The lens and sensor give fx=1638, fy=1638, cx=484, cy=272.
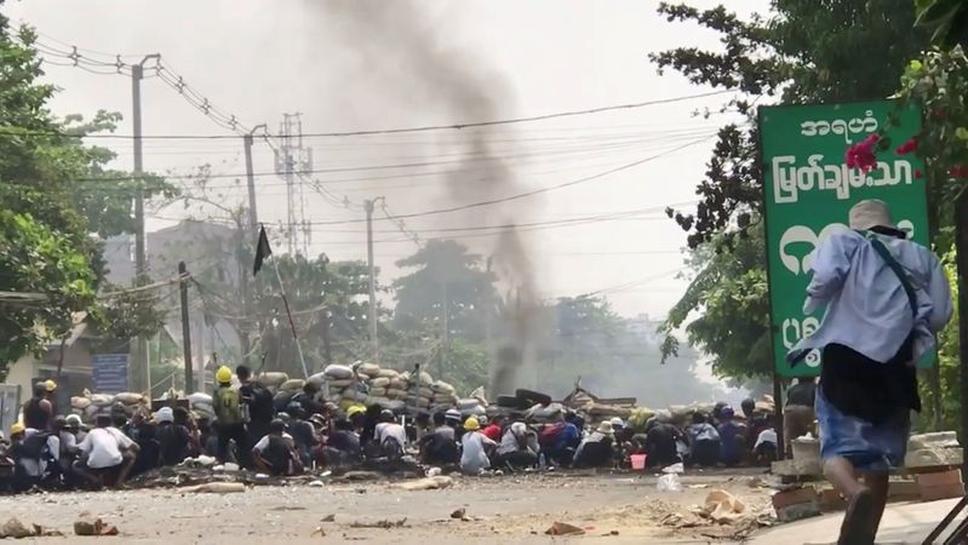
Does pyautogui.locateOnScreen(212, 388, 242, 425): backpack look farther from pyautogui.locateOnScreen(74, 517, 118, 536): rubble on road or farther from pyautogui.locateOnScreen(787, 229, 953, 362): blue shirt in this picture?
pyautogui.locateOnScreen(787, 229, 953, 362): blue shirt

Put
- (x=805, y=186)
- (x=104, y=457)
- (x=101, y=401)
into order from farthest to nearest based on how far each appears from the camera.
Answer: (x=101, y=401), (x=104, y=457), (x=805, y=186)

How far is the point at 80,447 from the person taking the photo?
71.2 ft

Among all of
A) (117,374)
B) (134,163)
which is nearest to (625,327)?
(134,163)

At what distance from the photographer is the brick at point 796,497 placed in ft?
31.3

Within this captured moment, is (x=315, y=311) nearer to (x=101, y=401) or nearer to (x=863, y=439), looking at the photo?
(x=101, y=401)

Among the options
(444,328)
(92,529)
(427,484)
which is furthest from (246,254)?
(92,529)

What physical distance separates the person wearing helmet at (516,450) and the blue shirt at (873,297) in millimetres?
18374

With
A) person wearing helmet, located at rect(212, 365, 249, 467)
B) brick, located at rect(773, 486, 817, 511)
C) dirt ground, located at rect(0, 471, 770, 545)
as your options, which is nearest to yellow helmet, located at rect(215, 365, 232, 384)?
person wearing helmet, located at rect(212, 365, 249, 467)

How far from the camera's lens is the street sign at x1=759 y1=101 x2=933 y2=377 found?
9.27 meters

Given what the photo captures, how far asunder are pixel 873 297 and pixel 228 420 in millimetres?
16487

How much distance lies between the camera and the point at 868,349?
5871 millimetres

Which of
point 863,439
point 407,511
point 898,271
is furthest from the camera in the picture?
point 407,511

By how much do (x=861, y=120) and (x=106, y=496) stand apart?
11.6m

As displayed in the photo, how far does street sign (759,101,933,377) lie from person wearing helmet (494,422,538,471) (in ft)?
49.3
